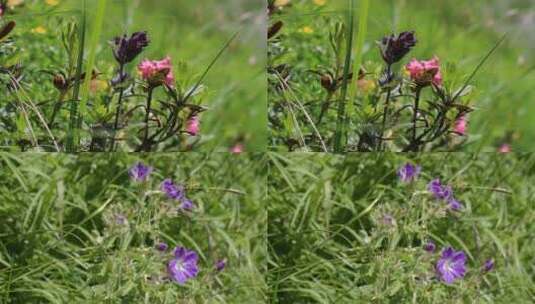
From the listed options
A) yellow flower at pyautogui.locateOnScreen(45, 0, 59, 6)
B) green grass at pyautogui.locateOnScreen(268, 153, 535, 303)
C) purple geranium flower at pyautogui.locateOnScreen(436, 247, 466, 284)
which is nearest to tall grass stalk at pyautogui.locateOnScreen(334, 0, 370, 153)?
green grass at pyautogui.locateOnScreen(268, 153, 535, 303)

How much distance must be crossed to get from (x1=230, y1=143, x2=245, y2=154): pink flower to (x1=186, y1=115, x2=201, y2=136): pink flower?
16cm

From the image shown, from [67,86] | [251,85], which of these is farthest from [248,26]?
[67,86]

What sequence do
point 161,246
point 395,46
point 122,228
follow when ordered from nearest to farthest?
point 122,228 < point 161,246 < point 395,46

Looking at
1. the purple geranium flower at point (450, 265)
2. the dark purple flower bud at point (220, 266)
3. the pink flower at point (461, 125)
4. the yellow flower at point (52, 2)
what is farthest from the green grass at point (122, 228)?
the pink flower at point (461, 125)

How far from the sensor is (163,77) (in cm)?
373

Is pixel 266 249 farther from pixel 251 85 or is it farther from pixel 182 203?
pixel 251 85

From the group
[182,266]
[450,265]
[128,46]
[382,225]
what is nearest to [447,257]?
[450,265]

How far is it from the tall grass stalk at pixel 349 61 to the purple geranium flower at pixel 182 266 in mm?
710

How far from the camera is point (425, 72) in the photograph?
381 centimetres

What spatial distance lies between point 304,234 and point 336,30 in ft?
2.62

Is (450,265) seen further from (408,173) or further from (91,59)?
(91,59)

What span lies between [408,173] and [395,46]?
0.50m

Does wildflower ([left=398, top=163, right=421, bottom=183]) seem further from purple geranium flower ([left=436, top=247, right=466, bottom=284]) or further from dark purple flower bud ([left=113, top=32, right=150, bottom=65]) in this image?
dark purple flower bud ([left=113, top=32, right=150, bottom=65])

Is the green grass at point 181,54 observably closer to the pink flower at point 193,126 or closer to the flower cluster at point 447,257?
the pink flower at point 193,126
